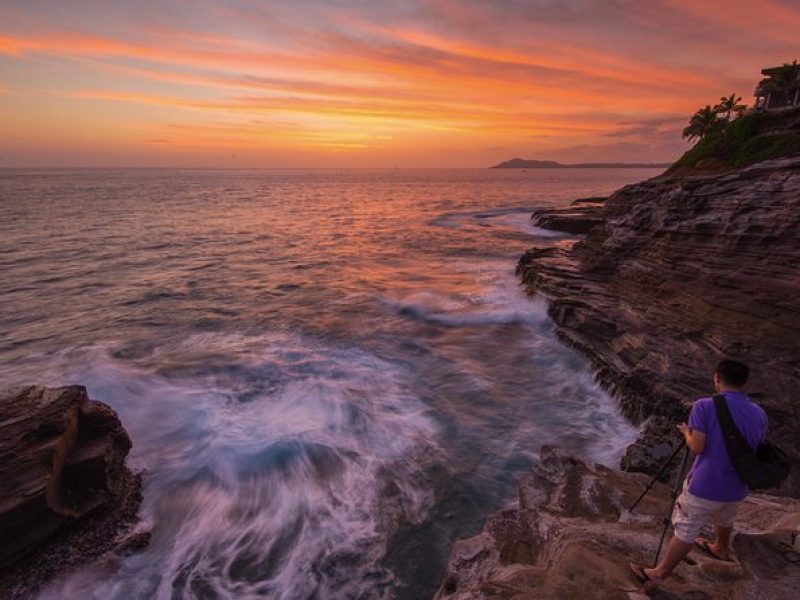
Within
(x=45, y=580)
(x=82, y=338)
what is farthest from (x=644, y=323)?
(x=82, y=338)

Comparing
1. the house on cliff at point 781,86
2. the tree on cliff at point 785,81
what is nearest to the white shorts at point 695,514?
the house on cliff at point 781,86

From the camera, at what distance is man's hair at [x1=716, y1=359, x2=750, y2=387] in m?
4.25

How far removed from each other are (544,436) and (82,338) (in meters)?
16.4

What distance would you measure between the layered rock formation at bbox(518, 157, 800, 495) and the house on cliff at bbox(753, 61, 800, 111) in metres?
30.6

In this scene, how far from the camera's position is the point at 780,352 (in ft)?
33.5

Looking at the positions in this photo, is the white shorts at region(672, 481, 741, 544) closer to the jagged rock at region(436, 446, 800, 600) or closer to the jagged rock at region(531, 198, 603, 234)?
the jagged rock at region(436, 446, 800, 600)

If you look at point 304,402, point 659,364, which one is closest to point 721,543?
point 659,364

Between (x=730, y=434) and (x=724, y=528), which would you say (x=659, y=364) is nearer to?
(x=724, y=528)

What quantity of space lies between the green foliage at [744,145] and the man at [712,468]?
72.9ft

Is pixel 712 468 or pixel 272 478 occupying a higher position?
pixel 712 468

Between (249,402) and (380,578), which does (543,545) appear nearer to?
(380,578)

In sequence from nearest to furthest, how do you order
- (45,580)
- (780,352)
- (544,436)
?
(45,580) → (780,352) → (544,436)

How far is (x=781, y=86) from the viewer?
37.8 meters

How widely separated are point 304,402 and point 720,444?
10445mm
